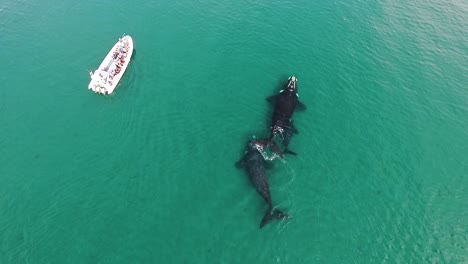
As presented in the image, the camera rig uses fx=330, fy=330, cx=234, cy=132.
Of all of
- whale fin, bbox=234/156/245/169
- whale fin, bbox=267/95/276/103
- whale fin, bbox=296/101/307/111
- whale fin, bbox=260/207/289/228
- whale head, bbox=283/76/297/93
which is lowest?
whale fin, bbox=260/207/289/228

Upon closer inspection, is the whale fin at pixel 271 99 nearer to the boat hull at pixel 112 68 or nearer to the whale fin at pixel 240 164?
the whale fin at pixel 240 164

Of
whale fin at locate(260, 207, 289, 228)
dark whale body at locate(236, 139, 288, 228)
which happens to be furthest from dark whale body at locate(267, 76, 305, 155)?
whale fin at locate(260, 207, 289, 228)

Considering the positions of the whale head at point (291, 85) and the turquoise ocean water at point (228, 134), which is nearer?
the turquoise ocean water at point (228, 134)

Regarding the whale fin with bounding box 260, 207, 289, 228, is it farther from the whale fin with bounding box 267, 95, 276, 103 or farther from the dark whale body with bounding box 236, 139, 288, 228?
the whale fin with bounding box 267, 95, 276, 103

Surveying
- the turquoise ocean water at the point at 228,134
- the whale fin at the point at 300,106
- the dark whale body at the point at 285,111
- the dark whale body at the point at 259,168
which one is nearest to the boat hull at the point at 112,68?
the turquoise ocean water at the point at 228,134

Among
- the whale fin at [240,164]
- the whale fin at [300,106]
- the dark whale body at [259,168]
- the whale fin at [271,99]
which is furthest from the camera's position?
the whale fin at [271,99]

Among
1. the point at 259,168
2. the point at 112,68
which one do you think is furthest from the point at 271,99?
the point at 112,68
